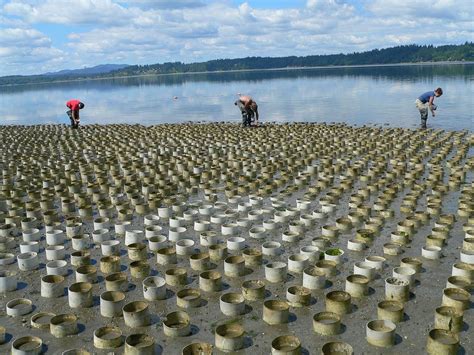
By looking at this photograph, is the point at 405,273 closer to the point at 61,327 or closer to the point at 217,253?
the point at 217,253

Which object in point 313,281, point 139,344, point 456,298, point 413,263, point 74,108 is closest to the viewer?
point 139,344

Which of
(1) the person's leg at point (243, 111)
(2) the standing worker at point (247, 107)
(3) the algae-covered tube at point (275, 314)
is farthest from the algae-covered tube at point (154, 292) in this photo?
(1) the person's leg at point (243, 111)

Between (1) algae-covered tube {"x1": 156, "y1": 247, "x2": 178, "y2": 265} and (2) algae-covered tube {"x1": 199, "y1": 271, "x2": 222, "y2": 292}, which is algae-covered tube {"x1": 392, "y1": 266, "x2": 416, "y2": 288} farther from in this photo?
(1) algae-covered tube {"x1": 156, "y1": 247, "x2": 178, "y2": 265}

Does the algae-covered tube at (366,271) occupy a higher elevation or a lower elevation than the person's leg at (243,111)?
lower

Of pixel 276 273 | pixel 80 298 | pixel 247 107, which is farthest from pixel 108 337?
pixel 247 107

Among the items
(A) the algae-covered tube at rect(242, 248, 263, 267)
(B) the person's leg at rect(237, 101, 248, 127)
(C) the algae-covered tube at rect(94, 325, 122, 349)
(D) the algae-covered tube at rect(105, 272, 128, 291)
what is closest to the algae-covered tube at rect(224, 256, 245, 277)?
(A) the algae-covered tube at rect(242, 248, 263, 267)

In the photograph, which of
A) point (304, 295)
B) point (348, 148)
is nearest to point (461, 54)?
point (348, 148)

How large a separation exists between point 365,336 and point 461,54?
19701 centimetres

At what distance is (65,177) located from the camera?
46.7 ft

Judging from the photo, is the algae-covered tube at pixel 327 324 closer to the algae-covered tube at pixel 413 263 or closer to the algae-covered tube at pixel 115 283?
the algae-covered tube at pixel 413 263

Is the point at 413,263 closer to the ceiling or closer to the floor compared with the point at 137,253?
closer to the floor

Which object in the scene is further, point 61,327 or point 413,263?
point 413,263

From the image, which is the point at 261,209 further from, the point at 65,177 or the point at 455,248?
the point at 65,177

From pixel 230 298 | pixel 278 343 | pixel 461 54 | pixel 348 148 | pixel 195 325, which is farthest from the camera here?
pixel 461 54
